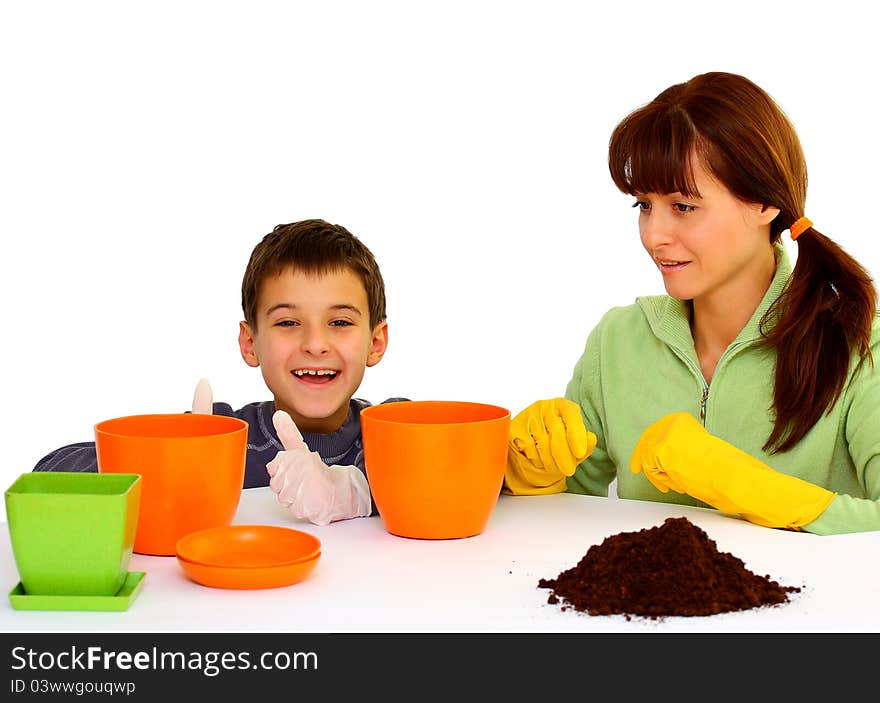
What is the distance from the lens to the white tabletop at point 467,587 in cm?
88

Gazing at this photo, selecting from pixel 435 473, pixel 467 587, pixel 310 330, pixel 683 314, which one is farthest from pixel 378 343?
pixel 467 587

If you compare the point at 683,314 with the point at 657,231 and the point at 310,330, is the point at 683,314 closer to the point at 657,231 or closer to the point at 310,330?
the point at 657,231

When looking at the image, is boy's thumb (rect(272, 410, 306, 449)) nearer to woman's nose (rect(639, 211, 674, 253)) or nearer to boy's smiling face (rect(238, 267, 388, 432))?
boy's smiling face (rect(238, 267, 388, 432))

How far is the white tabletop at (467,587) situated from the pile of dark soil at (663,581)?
0.04 ft

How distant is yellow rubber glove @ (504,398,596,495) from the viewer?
4.50ft

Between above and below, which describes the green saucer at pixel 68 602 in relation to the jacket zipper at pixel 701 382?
below

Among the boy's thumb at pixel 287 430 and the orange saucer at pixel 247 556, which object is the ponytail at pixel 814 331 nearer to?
the boy's thumb at pixel 287 430

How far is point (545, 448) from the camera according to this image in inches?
53.8

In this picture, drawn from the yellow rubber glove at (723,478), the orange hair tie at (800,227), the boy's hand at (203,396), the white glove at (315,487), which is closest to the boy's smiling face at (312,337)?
the boy's hand at (203,396)

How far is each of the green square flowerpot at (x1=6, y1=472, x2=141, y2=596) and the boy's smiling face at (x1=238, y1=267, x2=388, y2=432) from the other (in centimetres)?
77

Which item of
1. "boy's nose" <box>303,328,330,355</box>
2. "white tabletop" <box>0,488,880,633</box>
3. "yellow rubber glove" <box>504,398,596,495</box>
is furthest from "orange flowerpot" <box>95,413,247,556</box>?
"boy's nose" <box>303,328,330,355</box>
